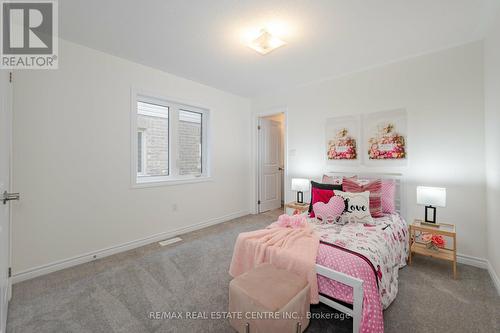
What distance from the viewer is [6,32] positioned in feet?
6.72

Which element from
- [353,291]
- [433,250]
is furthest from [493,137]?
[353,291]

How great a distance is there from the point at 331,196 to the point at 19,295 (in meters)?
3.22

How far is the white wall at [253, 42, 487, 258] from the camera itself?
2.39m

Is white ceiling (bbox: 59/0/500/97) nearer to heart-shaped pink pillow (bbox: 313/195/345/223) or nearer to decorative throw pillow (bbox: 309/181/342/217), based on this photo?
decorative throw pillow (bbox: 309/181/342/217)

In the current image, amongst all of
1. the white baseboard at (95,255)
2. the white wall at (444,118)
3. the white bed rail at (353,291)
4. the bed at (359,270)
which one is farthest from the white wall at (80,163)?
the white wall at (444,118)

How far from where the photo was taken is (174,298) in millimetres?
1877

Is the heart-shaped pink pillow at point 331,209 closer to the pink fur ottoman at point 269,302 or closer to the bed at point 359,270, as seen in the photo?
the bed at point 359,270

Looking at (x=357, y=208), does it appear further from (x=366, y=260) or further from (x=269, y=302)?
(x=269, y=302)

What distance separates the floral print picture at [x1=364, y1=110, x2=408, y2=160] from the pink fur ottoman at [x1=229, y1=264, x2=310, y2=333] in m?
2.36

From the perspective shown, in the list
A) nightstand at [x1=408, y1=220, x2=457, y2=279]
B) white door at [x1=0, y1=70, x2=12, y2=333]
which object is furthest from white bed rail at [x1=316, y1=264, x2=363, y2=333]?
white door at [x1=0, y1=70, x2=12, y2=333]

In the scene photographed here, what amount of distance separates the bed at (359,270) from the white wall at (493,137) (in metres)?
0.87

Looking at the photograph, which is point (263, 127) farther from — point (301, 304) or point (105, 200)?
point (301, 304)

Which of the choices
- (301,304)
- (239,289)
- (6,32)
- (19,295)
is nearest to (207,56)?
(6,32)

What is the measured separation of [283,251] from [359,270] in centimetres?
53
